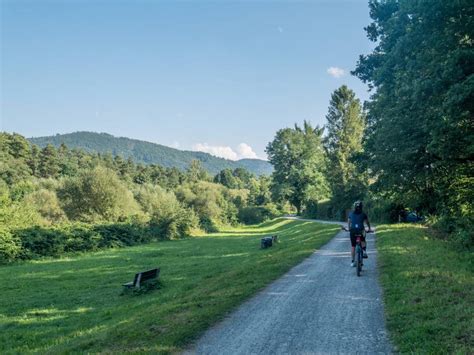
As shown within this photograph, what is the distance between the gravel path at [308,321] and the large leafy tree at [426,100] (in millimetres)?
7111

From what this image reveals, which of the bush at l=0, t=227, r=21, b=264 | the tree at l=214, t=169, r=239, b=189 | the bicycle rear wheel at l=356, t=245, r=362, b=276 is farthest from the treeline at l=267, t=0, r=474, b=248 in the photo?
the tree at l=214, t=169, r=239, b=189

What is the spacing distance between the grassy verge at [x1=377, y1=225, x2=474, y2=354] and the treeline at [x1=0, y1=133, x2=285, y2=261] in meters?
26.9

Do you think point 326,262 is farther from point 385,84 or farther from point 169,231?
point 169,231

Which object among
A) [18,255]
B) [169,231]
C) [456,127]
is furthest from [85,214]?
[456,127]

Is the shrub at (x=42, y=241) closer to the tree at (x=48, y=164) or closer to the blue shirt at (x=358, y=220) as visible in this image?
the blue shirt at (x=358, y=220)

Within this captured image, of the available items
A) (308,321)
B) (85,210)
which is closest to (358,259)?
(308,321)

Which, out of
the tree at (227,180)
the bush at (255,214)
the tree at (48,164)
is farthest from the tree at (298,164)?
the tree at (227,180)

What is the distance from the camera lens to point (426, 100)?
47.2 feet

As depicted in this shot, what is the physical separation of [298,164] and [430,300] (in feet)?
223

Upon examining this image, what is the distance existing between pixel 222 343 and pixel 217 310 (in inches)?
70.6

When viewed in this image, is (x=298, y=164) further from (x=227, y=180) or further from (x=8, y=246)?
(x=227, y=180)

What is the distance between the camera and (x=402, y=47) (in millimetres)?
15023

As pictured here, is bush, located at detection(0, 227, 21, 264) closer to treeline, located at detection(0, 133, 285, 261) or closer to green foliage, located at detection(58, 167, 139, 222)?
treeline, located at detection(0, 133, 285, 261)

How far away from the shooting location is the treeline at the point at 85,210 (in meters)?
30.7
